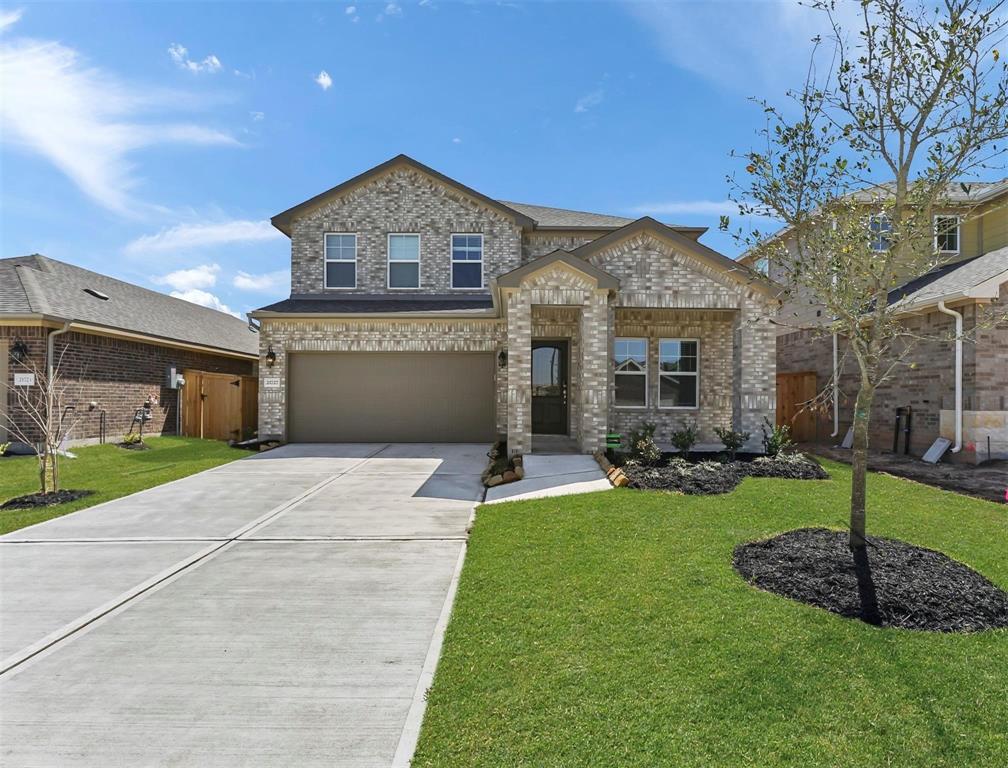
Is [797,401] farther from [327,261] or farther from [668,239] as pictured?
[327,261]

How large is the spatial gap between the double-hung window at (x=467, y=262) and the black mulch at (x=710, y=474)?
7.79 m

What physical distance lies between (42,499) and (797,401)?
17.2 metres

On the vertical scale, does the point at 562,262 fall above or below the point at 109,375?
above

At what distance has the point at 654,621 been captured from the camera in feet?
12.5

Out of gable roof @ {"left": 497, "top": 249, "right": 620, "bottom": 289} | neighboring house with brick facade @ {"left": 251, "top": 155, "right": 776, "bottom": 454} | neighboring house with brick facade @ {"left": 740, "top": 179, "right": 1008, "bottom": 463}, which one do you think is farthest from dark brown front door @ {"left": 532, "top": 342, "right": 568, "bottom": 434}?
neighboring house with brick facade @ {"left": 740, "top": 179, "right": 1008, "bottom": 463}

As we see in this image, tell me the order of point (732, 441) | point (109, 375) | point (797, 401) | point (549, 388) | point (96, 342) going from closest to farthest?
point (732, 441) → point (549, 388) → point (96, 342) → point (109, 375) → point (797, 401)

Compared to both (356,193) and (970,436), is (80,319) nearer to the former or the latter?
(356,193)

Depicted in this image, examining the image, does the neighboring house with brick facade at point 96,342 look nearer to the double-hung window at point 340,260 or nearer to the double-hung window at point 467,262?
the double-hung window at point 340,260

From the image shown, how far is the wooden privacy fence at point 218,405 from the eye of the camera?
15829mm

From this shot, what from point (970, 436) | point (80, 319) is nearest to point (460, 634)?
point (970, 436)

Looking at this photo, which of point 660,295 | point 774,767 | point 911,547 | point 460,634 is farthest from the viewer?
point 660,295

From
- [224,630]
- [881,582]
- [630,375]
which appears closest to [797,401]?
[630,375]

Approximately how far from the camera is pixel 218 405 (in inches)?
A: 635

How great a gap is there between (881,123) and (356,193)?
12.9 metres
